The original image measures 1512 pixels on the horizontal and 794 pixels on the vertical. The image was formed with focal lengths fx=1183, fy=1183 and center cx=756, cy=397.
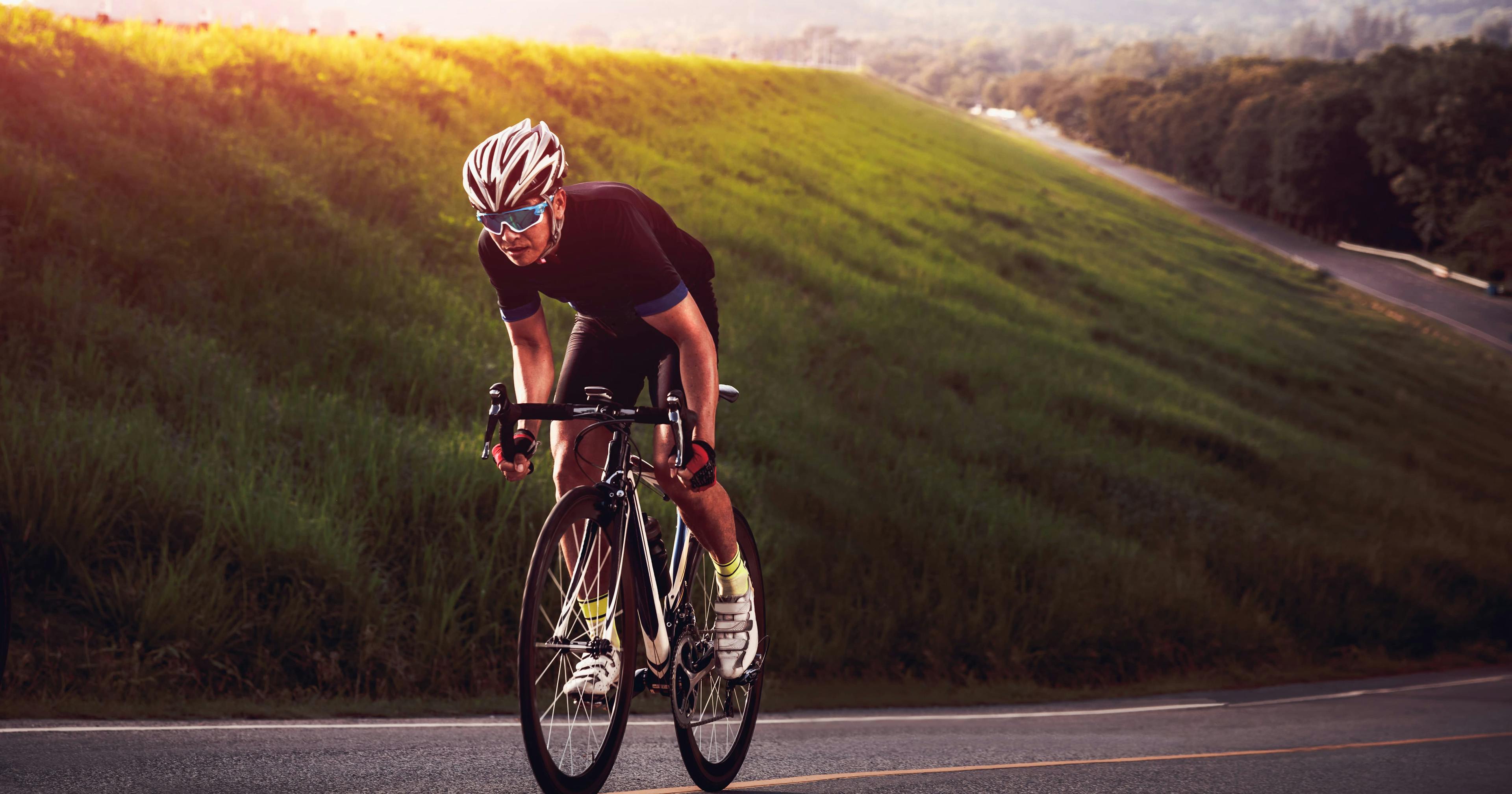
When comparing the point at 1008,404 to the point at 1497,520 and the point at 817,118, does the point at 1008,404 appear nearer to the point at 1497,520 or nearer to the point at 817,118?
the point at 1497,520

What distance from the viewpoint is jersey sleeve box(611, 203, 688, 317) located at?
13.9 ft

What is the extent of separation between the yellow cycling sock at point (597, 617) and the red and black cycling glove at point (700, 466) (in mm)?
539

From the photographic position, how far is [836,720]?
7.99 meters

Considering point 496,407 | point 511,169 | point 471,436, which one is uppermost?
point 511,169

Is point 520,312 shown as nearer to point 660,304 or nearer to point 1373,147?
point 660,304

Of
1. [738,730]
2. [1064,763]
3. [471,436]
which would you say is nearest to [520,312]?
[738,730]

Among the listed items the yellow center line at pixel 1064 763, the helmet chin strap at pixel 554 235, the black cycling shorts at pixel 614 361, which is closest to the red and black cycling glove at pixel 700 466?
the black cycling shorts at pixel 614 361

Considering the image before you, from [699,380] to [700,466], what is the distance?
14.5 inches

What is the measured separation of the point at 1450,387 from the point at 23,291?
3456 centimetres

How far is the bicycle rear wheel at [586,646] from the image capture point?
13.1 ft

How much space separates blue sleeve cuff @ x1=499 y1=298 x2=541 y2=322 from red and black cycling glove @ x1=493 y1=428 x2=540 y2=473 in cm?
45

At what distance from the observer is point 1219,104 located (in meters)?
86.9

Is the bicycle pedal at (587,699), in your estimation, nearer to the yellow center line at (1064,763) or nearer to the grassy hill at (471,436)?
the yellow center line at (1064,763)

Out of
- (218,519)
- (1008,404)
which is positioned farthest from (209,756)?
(1008,404)
